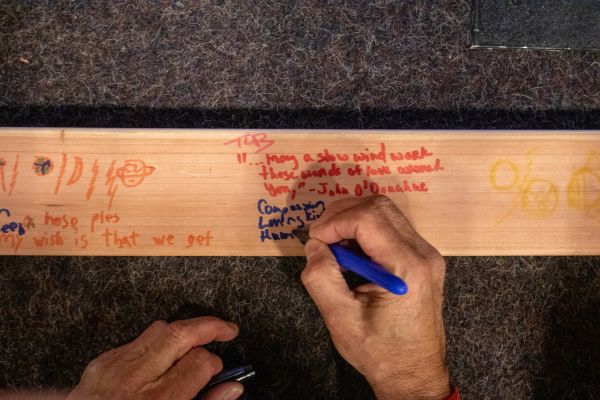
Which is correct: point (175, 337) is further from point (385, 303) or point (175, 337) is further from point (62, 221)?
point (385, 303)

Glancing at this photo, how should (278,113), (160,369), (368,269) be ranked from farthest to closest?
(278,113) < (160,369) < (368,269)

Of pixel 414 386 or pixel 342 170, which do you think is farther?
pixel 342 170

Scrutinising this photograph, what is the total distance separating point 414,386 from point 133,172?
2.08ft

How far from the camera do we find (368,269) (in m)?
0.65

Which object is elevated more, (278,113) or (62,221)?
(278,113)

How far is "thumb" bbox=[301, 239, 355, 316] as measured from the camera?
68 centimetres

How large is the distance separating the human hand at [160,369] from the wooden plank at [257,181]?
180 mm

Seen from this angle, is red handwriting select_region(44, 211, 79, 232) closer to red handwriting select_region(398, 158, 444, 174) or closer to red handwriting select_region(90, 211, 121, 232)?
red handwriting select_region(90, 211, 121, 232)

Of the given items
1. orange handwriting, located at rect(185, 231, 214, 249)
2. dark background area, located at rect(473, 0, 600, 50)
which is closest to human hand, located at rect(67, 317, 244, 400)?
orange handwriting, located at rect(185, 231, 214, 249)

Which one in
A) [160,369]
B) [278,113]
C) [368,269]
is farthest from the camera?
[278,113]

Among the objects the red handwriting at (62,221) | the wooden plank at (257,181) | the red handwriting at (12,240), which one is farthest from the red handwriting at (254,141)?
the red handwriting at (12,240)

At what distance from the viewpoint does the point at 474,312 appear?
3.13 ft

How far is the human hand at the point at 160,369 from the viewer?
31.5 inches
